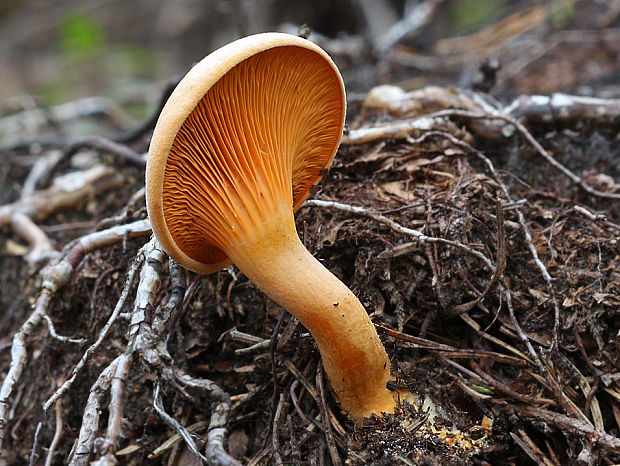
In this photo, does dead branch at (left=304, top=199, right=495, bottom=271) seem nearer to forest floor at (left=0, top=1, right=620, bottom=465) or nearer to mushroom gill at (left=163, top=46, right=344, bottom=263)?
forest floor at (left=0, top=1, right=620, bottom=465)

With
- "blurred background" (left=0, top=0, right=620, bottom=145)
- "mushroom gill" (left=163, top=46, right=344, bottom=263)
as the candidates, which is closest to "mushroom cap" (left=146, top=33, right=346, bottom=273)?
"mushroom gill" (left=163, top=46, right=344, bottom=263)

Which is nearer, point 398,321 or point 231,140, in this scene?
point 231,140

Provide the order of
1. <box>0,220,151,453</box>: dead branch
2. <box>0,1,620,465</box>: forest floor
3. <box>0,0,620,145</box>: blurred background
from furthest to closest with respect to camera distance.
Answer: <box>0,0,620,145</box>: blurred background, <box>0,220,151,453</box>: dead branch, <box>0,1,620,465</box>: forest floor

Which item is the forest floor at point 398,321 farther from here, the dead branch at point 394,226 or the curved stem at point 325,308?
the curved stem at point 325,308

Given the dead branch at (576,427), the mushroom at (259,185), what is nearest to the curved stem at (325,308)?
the mushroom at (259,185)

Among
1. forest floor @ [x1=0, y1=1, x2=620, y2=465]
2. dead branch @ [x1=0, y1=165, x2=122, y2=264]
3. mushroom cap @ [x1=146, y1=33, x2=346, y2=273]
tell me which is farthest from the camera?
dead branch @ [x1=0, y1=165, x2=122, y2=264]

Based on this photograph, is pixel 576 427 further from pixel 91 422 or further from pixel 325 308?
pixel 91 422

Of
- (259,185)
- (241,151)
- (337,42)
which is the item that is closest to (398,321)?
(259,185)
